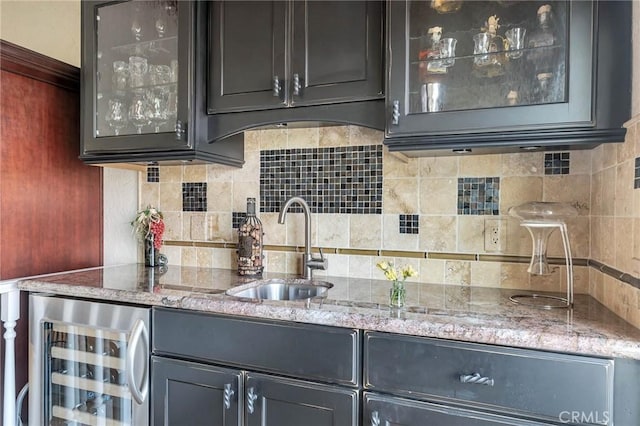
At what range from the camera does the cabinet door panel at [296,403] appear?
1.22 m

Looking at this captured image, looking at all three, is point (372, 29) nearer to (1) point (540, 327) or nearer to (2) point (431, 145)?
(2) point (431, 145)

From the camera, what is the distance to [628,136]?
45.8 inches

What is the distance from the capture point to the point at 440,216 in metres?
1.73

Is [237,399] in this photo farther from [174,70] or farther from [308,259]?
[174,70]

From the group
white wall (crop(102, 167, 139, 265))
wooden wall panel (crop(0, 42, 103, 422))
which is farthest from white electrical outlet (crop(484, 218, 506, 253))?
wooden wall panel (crop(0, 42, 103, 422))

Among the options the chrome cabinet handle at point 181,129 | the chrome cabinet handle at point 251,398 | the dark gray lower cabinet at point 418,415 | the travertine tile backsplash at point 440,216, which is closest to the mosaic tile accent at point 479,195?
the travertine tile backsplash at point 440,216

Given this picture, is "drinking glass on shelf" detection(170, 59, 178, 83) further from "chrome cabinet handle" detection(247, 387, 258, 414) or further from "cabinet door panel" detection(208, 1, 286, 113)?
"chrome cabinet handle" detection(247, 387, 258, 414)

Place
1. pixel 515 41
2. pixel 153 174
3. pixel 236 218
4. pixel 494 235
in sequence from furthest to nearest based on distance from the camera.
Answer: pixel 153 174, pixel 236 218, pixel 494 235, pixel 515 41

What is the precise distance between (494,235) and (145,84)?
164 centimetres

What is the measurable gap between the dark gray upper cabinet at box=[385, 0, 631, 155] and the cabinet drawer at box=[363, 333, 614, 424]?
650 mm

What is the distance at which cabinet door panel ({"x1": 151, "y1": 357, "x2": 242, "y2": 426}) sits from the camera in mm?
1365

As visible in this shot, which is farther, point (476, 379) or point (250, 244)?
point (250, 244)

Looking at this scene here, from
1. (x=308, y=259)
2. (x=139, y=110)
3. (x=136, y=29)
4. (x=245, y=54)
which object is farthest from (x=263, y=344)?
(x=136, y=29)

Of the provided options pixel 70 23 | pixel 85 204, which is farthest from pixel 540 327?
pixel 70 23
